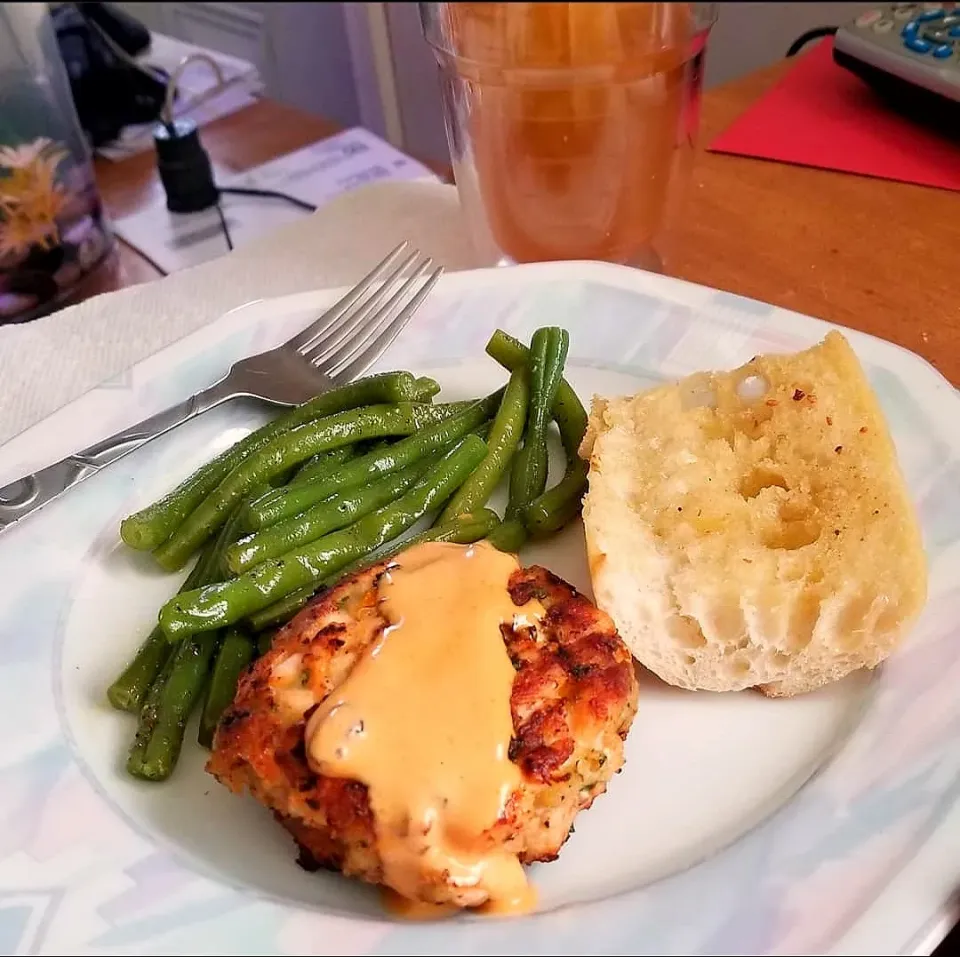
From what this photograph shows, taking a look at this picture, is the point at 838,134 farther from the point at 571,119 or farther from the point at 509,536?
Result: the point at 509,536

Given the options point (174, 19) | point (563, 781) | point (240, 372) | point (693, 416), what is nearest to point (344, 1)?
point (174, 19)

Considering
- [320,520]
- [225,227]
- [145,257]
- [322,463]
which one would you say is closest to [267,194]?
[225,227]

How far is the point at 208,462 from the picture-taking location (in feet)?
5.34

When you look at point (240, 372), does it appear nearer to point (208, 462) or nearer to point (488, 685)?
point (208, 462)

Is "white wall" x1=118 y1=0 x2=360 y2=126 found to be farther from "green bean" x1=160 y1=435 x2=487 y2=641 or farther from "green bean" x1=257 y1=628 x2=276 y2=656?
"green bean" x1=257 y1=628 x2=276 y2=656

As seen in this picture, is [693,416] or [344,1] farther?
[344,1]

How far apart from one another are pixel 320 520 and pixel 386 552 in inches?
4.3

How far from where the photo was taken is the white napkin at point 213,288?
1984 mm

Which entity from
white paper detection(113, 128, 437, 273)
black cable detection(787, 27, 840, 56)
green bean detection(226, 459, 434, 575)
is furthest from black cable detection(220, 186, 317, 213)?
green bean detection(226, 459, 434, 575)

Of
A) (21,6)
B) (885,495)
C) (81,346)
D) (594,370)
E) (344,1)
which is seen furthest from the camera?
(344,1)

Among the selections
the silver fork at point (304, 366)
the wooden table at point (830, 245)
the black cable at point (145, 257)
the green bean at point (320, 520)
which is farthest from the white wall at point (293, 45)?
the green bean at point (320, 520)

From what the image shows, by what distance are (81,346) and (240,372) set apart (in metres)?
0.55

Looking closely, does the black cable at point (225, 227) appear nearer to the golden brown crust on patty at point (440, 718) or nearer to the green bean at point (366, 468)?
the green bean at point (366, 468)

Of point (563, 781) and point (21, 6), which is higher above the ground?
point (21, 6)
